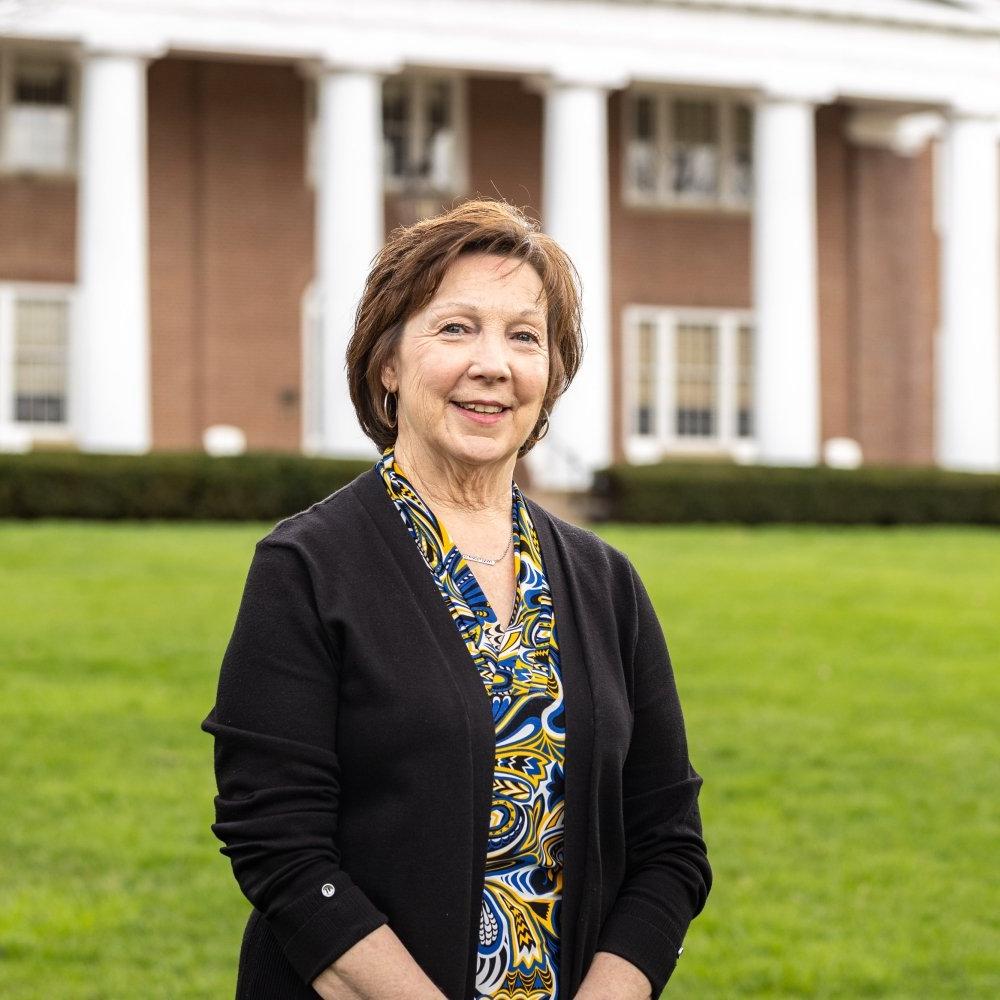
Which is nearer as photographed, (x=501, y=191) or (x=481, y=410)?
(x=481, y=410)

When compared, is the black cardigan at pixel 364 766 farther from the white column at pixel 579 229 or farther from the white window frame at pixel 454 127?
the white window frame at pixel 454 127

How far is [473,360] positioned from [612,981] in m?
1.09

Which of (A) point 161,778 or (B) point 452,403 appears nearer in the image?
(B) point 452,403

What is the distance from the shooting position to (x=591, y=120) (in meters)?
27.0

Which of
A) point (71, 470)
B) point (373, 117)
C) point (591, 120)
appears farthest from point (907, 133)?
point (71, 470)

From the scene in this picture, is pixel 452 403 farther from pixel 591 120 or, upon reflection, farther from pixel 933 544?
pixel 591 120

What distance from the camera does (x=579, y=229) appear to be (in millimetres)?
26594

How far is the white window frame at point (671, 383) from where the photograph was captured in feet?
102

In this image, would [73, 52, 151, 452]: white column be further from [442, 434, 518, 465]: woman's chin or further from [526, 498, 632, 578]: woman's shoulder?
[442, 434, 518, 465]: woman's chin

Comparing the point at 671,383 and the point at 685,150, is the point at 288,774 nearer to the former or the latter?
the point at 671,383

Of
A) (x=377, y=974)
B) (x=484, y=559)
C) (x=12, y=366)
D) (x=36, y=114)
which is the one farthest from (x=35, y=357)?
(x=377, y=974)

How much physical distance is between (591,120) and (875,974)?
22.0 metres

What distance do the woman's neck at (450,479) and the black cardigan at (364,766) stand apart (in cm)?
15

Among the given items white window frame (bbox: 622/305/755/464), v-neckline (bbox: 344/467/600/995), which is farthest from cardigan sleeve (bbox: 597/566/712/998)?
white window frame (bbox: 622/305/755/464)
